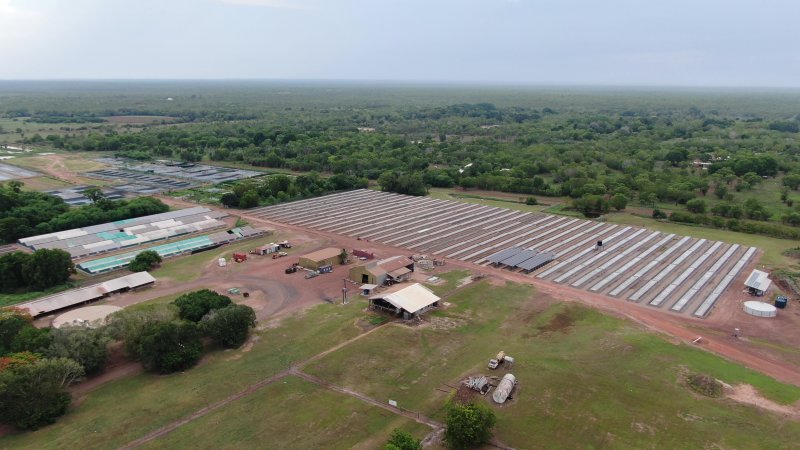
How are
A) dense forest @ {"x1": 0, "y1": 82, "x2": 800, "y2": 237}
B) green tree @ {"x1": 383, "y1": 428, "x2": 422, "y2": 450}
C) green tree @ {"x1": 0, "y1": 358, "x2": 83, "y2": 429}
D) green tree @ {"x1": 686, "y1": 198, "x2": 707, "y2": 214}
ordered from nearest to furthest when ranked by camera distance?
1. green tree @ {"x1": 383, "y1": 428, "x2": 422, "y2": 450}
2. green tree @ {"x1": 0, "y1": 358, "x2": 83, "y2": 429}
3. green tree @ {"x1": 686, "y1": 198, "x2": 707, "y2": 214}
4. dense forest @ {"x1": 0, "y1": 82, "x2": 800, "y2": 237}

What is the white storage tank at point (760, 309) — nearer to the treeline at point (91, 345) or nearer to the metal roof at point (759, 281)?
the metal roof at point (759, 281)

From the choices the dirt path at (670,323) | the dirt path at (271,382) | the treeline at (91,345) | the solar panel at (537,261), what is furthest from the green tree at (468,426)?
the solar panel at (537,261)

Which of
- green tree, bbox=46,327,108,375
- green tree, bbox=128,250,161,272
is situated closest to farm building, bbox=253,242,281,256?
green tree, bbox=128,250,161,272

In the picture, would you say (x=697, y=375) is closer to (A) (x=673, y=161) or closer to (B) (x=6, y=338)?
(B) (x=6, y=338)

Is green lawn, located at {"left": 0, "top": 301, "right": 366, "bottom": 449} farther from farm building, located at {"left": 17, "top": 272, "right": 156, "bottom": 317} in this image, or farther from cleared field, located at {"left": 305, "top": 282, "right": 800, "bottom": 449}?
farm building, located at {"left": 17, "top": 272, "right": 156, "bottom": 317}

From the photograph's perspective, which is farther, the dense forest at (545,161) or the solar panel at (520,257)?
the dense forest at (545,161)

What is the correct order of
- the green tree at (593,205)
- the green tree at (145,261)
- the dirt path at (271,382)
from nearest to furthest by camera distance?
the dirt path at (271,382)
the green tree at (145,261)
the green tree at (593,205)

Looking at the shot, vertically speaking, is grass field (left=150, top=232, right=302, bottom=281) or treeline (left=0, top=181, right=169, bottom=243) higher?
treeline (left=0, top=181, right=169, bottom=243)

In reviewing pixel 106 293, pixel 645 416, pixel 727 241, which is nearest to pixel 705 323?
pixel 645 416
